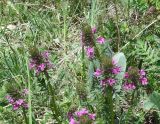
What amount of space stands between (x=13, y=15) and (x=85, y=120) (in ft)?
5.94

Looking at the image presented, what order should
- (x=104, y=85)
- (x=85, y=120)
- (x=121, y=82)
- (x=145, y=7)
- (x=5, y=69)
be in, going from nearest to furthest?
(x=85, y=120)
(x=104, y=85)
(x=121, y=82)
(x=5, y=69)
(x=145, y=7)

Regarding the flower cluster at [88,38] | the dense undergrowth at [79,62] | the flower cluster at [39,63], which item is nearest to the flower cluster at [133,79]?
the dense undergrowth at [79,62]

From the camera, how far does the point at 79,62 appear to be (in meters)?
2.39

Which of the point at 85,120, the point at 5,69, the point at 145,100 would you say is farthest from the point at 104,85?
the point at 5,69

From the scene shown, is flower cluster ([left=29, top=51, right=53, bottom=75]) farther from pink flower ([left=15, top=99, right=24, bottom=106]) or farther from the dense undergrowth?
pink flower ([left=15, top=99, right=24, bottom=106])

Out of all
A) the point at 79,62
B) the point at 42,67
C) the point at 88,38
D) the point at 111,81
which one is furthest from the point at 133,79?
the point at 79,62

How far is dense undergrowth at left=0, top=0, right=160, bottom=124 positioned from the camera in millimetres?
1677

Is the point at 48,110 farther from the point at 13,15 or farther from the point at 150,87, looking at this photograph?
the point at 13,15

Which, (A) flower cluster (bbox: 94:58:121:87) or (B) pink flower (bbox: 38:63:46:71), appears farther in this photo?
(B) pink flower (bbox: 38:63:46:71)

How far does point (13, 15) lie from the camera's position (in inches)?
118

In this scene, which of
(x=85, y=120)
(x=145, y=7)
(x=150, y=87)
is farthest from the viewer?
(x=145, y=7)

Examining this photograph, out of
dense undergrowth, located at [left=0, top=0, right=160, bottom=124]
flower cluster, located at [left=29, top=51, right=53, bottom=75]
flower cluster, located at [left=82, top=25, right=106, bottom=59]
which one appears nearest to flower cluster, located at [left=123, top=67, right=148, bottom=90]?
dense undergrowth, located at [left=0, top=0, right=160, bottom=124]

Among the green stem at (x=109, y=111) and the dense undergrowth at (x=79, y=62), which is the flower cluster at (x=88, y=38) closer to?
the dense undergrowth at (x=79, y=62)

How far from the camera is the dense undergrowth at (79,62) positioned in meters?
1.68
